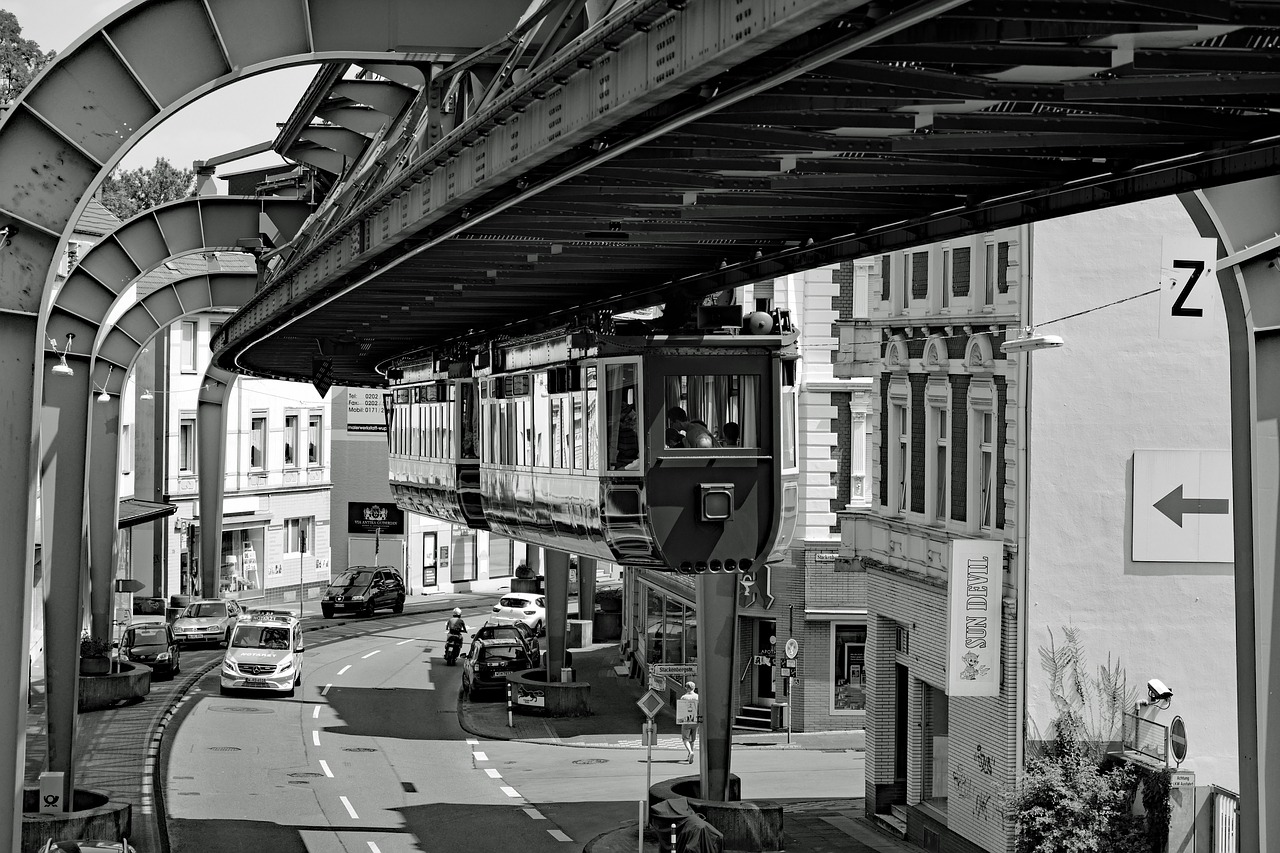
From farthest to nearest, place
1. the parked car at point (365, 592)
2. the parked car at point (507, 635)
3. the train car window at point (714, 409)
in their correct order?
the parked car at point (365, 592), the parked car at point (507, 635), the train car window at point (714, 409)

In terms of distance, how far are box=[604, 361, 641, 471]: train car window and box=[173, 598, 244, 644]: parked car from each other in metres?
34.0

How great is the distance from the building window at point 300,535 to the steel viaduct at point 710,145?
157 feet

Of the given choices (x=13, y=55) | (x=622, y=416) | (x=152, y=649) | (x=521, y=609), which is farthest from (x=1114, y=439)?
(x=13, y=55)

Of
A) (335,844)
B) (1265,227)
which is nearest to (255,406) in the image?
(335,844)

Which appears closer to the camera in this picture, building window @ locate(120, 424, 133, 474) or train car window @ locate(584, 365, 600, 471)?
train car window @ locate(584, 365, 600, 471)

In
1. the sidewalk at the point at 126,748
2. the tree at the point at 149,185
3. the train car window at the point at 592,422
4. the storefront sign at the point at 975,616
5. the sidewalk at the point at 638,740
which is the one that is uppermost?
the tree at the point at 149,185

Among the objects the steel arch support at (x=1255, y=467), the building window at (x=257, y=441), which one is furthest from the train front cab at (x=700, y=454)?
the building window at (x=257, y=441)

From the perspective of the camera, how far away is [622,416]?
18750mm

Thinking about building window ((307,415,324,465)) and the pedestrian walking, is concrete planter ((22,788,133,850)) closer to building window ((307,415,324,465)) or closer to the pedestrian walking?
the pedestrian walking

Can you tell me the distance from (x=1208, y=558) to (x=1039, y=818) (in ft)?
13.7

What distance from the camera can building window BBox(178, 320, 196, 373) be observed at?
62.8 meters

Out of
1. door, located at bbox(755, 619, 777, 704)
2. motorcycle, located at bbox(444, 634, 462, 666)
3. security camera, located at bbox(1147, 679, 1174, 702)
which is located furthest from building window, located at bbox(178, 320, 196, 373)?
security camera, located at bbox(1147, 679, 1174, 702)

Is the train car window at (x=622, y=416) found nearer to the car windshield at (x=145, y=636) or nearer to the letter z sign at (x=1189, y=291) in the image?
the letter z sign at (x=1189, y=291)

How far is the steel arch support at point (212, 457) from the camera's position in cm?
5378
